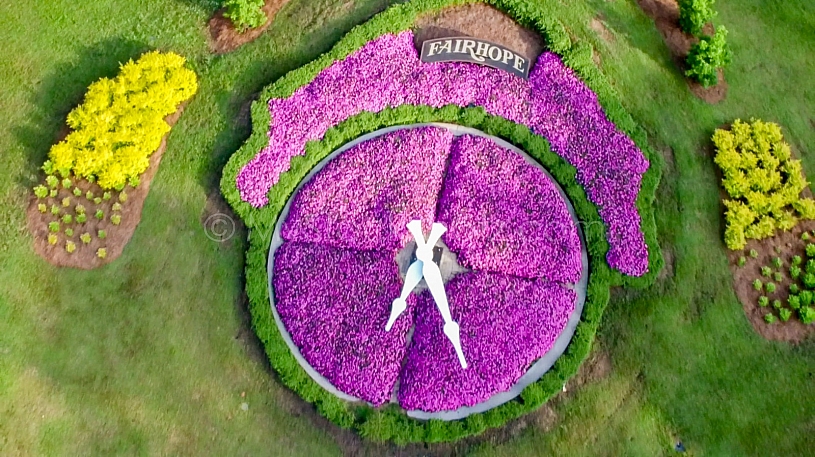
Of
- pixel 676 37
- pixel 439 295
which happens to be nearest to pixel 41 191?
pixel 439 295

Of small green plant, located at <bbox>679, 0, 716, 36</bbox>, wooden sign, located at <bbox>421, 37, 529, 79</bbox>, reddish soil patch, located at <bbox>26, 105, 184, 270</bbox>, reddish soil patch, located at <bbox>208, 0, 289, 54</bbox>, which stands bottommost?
reddish soil patch, located at <bbox>26, 105, 184, 270</bbox>

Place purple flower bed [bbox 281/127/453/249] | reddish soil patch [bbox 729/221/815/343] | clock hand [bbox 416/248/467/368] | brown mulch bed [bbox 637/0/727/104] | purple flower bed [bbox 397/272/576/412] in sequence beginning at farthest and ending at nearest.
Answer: brown mulch bed [bbox 637/0/727/104] → reddish soil patch [bbox 729/221/815/343] → purple flower bed [bbox 281/127/453/249] → purple flower bed [bbox 397/272/576/412] → clock hand [bbox 416/248/467/368]

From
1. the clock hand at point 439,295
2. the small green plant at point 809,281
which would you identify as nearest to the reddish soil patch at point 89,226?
the clock hand at point 439,295

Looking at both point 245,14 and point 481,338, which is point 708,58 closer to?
point 481,338

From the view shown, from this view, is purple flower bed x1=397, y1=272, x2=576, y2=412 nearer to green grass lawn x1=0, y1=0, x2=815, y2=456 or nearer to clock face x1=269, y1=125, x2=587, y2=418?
clock face x1=269, y1=125, x2=587, y2=418

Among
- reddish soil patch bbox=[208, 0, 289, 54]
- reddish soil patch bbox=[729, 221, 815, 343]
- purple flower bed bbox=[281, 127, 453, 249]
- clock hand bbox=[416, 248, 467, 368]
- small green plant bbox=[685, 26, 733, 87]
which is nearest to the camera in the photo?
clock hand bbox=[416, 248, 467, 368]

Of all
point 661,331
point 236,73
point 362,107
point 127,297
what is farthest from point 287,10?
point 661,331

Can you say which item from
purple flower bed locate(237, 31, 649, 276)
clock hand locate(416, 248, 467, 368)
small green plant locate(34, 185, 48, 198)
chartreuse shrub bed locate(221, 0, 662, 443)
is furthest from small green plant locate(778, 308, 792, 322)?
small green plant locate(34, 185, 48, 198)
